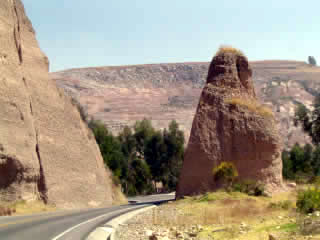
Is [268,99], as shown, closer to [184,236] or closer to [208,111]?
[208,111]

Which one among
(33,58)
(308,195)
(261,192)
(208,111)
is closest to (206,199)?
(261,192)

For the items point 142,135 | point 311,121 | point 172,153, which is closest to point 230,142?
point 311,121

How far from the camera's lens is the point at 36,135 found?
28203 millimetres

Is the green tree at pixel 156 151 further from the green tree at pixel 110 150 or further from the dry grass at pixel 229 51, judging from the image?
the dry grass at pixel 229 51

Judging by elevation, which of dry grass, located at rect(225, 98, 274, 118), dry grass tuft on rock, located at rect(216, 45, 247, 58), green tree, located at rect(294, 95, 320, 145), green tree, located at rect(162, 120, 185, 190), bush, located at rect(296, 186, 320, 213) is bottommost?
green tree, located at rect(162, 120, 185, 190)

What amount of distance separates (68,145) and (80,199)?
12.0 feet

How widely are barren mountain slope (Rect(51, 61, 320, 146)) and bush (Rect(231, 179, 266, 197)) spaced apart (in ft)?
296

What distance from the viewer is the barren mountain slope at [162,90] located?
453 feet

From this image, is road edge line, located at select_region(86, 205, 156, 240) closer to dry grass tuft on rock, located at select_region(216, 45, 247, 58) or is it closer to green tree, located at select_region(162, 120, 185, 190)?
dry grass tuft on rock, located at select_region(216, 45, 247, 58)

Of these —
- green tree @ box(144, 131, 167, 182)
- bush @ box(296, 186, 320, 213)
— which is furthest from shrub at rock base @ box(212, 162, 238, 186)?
green tree @ box(144, 131, 167, 182)

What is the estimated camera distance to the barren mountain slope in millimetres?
138125

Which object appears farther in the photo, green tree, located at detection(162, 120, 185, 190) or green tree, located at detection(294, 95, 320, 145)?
green tree, located at detection(162, 120, 185, 190)

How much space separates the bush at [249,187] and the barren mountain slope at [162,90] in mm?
90157

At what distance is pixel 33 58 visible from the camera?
3142 centimetres
